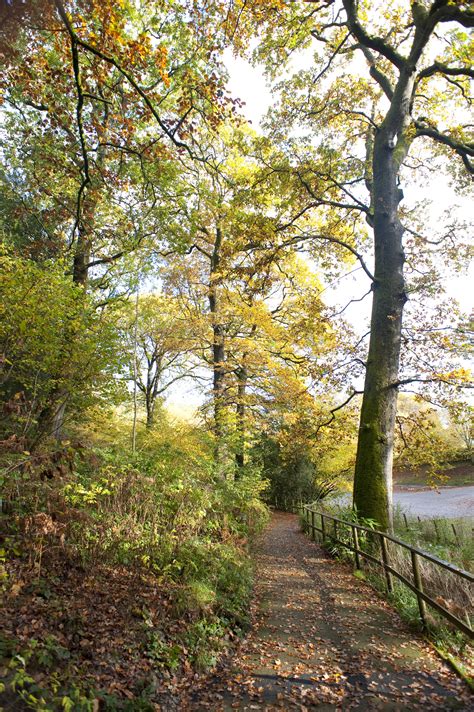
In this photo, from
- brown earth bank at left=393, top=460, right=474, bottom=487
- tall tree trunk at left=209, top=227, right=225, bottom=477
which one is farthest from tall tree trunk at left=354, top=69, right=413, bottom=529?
brown earth bank at left=393, top=460, right=474, bottom=487

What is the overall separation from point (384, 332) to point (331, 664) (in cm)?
594

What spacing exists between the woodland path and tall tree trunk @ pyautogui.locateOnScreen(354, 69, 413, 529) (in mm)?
1791

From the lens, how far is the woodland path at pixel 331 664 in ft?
10.9

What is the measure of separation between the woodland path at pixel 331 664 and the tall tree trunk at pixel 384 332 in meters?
1.79

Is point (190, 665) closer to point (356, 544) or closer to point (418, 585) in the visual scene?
point (418, 585)

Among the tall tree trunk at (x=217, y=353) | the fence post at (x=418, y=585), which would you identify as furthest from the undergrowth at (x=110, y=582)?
the tall tree trunk at (x=217, y=353)

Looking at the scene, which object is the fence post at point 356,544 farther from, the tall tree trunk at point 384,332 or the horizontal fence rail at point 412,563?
the tall tree trunk at point 384,332

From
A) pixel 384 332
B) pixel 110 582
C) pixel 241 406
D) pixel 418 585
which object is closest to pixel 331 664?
pixel 418 585

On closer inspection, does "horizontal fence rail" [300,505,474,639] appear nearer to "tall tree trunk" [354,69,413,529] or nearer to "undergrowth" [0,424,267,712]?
"tall tree trunk" [354,69,413,529]

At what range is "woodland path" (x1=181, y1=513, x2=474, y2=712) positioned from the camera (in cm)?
333

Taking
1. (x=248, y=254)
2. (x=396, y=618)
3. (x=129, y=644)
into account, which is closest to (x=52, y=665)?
(x=129, y=644)

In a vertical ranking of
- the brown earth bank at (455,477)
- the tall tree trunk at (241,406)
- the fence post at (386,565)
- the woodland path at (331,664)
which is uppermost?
the tall tree trunk at (241,406)

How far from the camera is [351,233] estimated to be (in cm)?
1151

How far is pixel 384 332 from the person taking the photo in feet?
26.0
